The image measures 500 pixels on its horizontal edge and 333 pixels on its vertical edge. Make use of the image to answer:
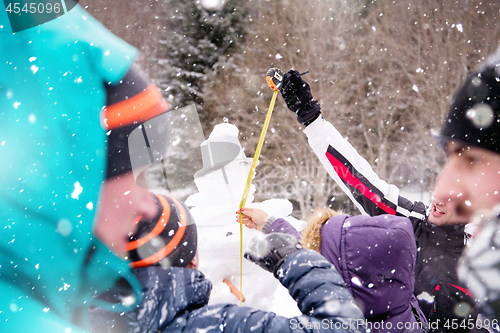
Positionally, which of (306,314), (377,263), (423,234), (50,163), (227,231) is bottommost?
(227,231)

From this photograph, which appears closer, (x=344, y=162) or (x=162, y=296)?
(x=162, y=296)

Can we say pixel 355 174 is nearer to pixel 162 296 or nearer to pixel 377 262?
pixel 377 262

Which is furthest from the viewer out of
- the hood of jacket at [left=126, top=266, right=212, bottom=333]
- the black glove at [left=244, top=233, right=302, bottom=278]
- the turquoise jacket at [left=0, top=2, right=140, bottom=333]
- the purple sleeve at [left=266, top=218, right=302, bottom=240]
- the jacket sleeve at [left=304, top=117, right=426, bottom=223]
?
the jacket sleeve at [left=304, top=117, right=426, bottom=223]

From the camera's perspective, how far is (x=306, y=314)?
37.2 inches

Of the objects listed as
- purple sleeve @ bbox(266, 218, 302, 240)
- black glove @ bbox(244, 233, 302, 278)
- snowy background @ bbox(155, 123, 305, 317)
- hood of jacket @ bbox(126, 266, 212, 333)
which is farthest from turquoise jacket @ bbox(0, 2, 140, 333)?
snowy background @ bbox(155, 123, 305, 317)

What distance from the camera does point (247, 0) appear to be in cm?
663

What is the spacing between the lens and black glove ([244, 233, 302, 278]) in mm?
1127

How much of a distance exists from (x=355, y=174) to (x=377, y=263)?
65cm

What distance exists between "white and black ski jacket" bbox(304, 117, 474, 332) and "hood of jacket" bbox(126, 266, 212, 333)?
1192mm

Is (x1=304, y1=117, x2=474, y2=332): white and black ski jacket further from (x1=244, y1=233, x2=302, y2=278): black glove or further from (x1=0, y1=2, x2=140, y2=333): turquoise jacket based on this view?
(x1=0, y1=2, x2=140, y2=333): turquoise jacket

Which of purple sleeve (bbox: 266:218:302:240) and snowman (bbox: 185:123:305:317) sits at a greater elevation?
purple sleeve (bbox: 266:218:302:240)

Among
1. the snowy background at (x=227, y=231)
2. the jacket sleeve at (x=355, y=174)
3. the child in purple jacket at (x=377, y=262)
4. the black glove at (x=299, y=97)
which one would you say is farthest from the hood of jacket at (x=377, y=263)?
the black glove at (x=299, y=97)

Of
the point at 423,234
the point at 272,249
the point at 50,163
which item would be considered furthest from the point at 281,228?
the point at 50,163

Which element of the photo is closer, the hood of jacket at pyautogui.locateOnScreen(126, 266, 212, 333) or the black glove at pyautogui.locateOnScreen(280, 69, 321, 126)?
the hood of jacket at pyautogui.locateOnScreen(126, 266, 212, 333)
